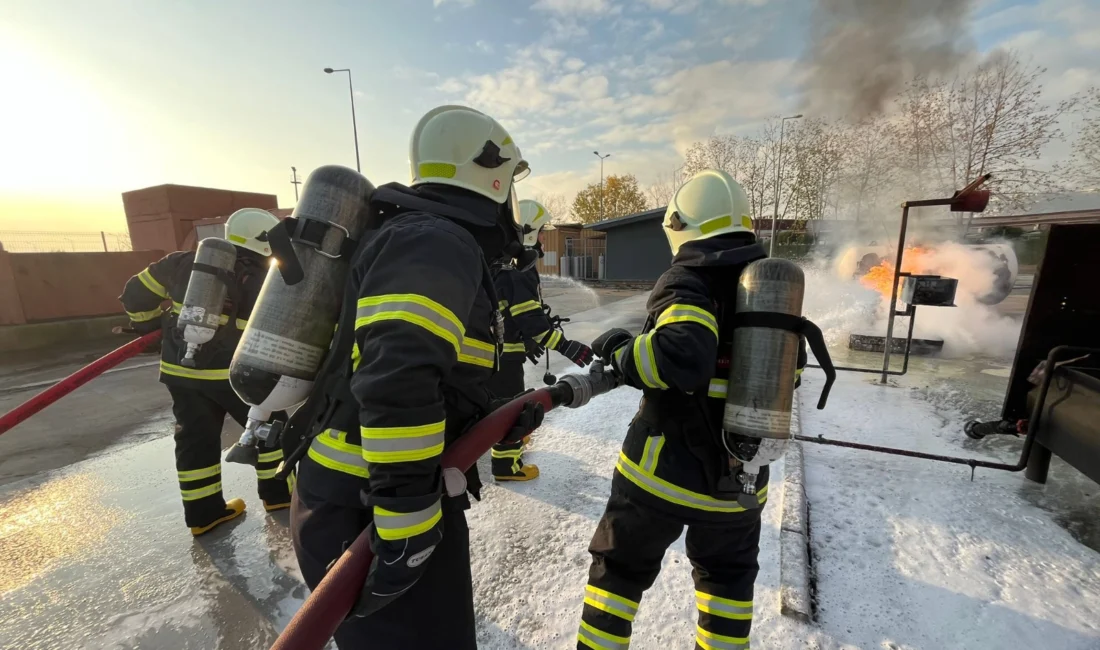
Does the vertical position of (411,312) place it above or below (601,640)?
above

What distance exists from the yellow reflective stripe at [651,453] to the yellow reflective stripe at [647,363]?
30 cm

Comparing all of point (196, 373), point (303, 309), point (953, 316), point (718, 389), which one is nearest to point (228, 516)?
point (196, 373)

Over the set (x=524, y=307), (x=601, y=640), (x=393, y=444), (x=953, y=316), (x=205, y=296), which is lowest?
(x=601, y=640)

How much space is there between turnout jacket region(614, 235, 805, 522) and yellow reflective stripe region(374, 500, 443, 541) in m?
0.89

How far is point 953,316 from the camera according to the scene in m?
9.02

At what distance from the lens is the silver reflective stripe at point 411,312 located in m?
1.11

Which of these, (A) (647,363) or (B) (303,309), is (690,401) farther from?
(B) (303,309)

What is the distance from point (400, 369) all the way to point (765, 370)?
126cm

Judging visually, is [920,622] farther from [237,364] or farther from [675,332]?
[237,364]

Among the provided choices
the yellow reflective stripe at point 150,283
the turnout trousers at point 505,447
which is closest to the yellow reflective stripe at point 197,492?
the yellow reflective stripe at point 150,283

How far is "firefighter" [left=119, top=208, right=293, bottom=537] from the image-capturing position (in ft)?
9.09

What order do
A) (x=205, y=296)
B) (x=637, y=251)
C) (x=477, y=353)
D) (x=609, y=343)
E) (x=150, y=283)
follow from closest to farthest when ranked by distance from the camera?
(x=477, y=353) → (x=609, y=343) → (x=205, y=296) → (x=150, y=283) → (x=637, y=251)

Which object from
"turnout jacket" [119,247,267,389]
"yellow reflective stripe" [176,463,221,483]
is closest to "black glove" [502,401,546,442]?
"turnout jacket" [119,247,267,389]

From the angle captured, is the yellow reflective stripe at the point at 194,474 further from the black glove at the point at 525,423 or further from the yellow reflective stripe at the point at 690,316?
the yellow reflective stripe at the point at 690,316
